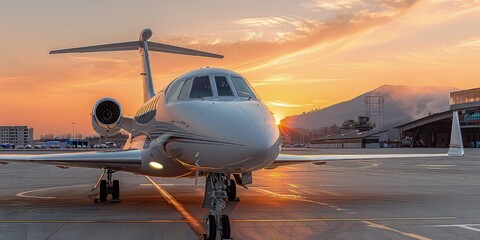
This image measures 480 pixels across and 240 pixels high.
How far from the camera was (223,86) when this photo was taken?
9.94 metres

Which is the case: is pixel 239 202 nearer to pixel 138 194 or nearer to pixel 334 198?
pixel 334 198

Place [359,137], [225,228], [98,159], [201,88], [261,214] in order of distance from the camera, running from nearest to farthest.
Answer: [225,228]
[201,88]
[261,214]
[98,159]
[359,137]

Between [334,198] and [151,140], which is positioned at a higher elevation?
[151,140]

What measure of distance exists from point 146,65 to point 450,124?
10679 centimetres

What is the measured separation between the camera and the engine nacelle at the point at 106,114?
17625 mm

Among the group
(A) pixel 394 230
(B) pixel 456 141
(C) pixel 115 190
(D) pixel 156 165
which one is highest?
(B) pixel 456 141

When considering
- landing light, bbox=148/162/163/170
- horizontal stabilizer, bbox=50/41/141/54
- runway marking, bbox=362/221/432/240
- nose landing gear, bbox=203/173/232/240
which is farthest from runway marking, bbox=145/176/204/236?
horizontal stabilizer, bbox=50/41/141/54

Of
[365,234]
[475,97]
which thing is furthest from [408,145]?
[365,234]

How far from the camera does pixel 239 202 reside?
14.9m

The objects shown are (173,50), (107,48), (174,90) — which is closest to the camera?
(174,90)

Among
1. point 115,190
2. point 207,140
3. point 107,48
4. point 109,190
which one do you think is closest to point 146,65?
point 107,48

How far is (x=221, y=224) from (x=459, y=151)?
10.00 meters

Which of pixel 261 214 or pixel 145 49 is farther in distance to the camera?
pixel 145 49

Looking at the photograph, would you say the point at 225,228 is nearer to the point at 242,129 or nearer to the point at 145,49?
the point at 242,129
